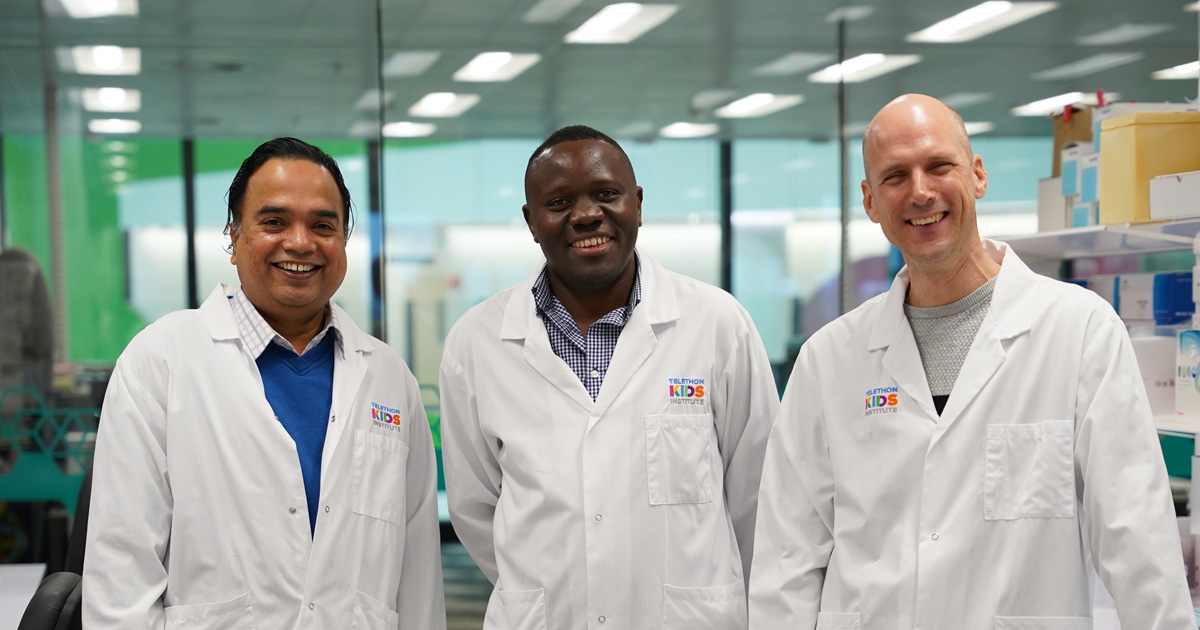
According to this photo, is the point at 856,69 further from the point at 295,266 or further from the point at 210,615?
the point at 210,615

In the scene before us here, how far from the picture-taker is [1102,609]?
237cm

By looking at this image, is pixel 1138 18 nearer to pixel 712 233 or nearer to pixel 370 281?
pixel 712 233

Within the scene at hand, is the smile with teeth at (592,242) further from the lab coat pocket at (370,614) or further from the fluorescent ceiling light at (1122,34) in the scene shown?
→ the fluorescent ceiling light at (1122,34)

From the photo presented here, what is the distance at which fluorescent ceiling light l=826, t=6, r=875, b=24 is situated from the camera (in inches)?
229

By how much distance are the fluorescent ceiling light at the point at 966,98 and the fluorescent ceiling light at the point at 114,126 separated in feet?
15.4

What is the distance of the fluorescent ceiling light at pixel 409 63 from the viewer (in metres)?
5.59

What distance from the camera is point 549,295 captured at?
2166 millimetres

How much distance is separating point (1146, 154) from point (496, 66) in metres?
3.95

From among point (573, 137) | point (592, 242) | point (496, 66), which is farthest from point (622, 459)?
point (496, 66)

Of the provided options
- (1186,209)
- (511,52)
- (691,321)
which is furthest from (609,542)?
(511,52)

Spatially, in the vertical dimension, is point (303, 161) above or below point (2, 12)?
below

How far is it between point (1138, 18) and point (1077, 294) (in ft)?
17.0

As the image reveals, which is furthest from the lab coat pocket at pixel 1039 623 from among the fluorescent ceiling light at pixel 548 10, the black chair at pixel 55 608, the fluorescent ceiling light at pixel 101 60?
the fluorescent ceiling light at pixel 101 60

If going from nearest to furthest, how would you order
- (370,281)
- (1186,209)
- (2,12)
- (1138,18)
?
1. (1186,209)
2. (2,12)
3. (370,281)
4. (1138,18)
